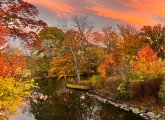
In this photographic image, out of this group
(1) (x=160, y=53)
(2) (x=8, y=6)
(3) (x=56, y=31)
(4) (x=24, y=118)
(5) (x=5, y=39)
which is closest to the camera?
(5) (x=5, y=39)

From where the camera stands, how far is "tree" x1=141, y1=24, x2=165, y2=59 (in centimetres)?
7181

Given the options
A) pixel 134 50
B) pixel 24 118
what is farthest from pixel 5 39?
pixel 134 50

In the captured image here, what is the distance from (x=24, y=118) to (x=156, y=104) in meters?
12.4

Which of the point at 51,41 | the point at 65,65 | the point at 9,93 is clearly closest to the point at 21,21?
the point at 9,93

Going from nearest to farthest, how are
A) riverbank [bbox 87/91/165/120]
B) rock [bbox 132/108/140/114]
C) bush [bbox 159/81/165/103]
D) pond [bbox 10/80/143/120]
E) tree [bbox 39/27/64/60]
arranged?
riverbank [bbox 87/91/165/120] → pond [bbox 10/80/143/120] → rock [bbox 132/108/140/114] → bush [bbox 159/81/165/103] → tree [bbox 39/27/64/60]

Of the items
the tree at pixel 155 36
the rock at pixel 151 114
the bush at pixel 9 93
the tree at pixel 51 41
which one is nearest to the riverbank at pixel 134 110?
the rock at pixel 151 114

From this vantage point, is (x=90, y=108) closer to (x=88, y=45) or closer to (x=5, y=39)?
(x=5, y=39)

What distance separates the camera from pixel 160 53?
231ft

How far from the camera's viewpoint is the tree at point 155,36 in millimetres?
71812

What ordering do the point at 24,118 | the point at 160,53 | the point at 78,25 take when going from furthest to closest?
the point at 160,53, the point at 78,25, the point at 24,118

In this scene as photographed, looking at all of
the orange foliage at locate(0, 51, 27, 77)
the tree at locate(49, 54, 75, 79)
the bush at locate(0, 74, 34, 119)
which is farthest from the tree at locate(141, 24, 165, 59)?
the bush at locate(0, 74, 34, 119)

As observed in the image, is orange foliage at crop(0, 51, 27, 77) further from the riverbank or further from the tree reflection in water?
the riverbank

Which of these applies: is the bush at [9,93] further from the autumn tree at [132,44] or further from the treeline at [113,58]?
the autumn tree at [132,44]

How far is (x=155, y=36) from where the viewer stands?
73.7 meters
